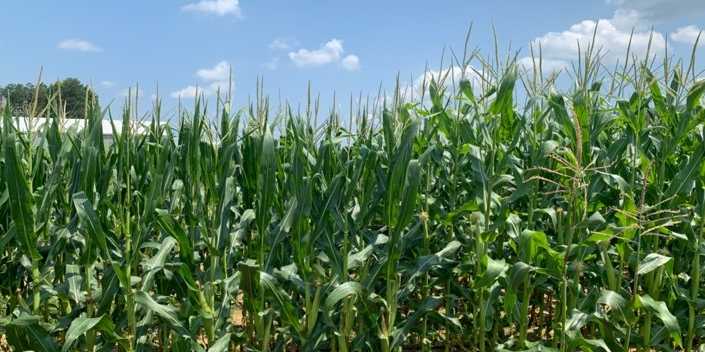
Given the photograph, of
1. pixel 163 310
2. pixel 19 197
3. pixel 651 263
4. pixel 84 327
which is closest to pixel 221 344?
pixel 163 310

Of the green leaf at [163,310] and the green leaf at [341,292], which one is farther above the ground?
the green leaf at [341,292]

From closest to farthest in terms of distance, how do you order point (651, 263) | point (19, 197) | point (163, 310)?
point (19, 197), point (163, 310), point (651, 263)

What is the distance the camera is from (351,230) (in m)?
3.56

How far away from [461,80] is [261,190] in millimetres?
1587

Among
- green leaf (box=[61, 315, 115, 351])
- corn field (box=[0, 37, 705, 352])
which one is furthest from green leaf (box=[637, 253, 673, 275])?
green leaf (box=[61, 315, 115, 351])

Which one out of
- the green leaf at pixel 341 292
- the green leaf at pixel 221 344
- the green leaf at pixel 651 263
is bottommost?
the green leaf at pixel 221 344

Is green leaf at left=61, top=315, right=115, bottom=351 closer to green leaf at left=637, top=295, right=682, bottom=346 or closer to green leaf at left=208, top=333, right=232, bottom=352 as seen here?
green leaf at left=208, top=333, right=232, bottom=352

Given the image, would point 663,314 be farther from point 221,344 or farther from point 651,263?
point 221,344

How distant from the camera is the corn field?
10.9ft

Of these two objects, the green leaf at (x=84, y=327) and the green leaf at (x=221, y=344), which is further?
the green leaf at (x=221, y=344)

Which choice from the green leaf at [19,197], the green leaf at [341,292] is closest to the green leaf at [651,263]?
the green leaf at [341,292]

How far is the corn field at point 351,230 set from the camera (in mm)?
3318

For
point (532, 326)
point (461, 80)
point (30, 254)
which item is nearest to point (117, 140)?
A: point (30, 254)

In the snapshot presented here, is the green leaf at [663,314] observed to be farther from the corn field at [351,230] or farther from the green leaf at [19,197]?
the green leaf at [19,197]
